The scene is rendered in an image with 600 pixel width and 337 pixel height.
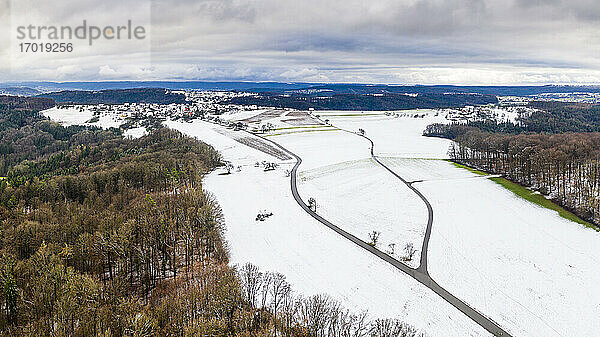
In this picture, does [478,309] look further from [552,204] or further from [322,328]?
[552,204]

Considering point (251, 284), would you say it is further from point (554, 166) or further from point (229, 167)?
point (554, 166)

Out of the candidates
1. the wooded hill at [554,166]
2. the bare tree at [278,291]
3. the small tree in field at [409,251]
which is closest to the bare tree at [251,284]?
the bare tree at [278,291]

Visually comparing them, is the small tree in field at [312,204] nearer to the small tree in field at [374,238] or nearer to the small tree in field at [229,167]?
the small tree in field at [374,238]

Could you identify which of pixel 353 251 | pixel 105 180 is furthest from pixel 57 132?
pixel 353 251

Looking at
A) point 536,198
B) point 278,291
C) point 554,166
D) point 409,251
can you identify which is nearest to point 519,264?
point 409,251

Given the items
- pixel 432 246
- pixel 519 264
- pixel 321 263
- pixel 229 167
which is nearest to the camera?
pixel 321 263

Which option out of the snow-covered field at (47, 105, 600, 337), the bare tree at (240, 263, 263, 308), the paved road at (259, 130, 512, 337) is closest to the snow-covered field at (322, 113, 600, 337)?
the snow-covered field at (47, 105, 600, 337)
